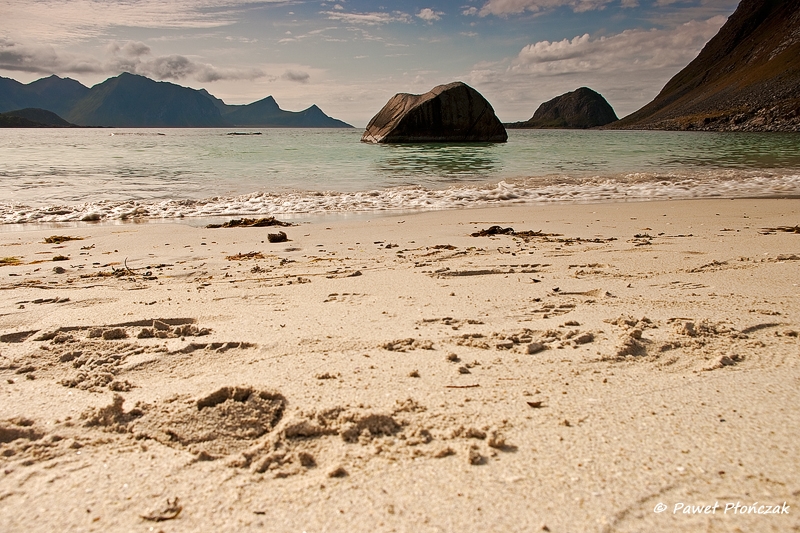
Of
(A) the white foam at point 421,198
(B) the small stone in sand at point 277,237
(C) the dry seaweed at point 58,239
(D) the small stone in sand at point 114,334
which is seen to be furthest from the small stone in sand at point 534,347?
(A) the white foam at point 421,198

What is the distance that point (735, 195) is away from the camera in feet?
30.3

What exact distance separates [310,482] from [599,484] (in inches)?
31.3

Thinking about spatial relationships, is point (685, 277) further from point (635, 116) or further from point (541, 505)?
point (635, 116)

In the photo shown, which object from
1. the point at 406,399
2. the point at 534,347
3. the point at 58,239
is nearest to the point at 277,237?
the point at 58,239

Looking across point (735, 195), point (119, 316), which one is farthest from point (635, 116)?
point (119, 316)

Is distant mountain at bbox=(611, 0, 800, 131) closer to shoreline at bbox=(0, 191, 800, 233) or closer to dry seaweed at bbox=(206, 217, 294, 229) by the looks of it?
shoreline at bbox=(0, 191, 800, 233)

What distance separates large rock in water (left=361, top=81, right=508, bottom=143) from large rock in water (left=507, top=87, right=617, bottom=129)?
148937 millimetres

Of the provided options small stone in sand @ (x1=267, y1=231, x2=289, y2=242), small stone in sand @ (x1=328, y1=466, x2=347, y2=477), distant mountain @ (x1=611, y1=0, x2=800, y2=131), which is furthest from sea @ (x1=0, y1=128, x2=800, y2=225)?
distant mountain @ (x1=611, y1=0, x2=800, y2=131)

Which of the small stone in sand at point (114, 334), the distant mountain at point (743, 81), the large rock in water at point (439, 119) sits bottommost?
the small stone in sand at point (114, 334)

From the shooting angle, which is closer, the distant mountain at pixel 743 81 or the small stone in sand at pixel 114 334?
the small stone in sand at pixel 114 334

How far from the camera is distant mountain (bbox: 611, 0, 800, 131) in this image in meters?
75.2

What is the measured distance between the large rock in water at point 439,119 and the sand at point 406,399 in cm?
3357

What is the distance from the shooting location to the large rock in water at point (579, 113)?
182 meters

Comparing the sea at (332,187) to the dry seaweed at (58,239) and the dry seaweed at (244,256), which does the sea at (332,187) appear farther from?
the dry seaweed at (244,256)
